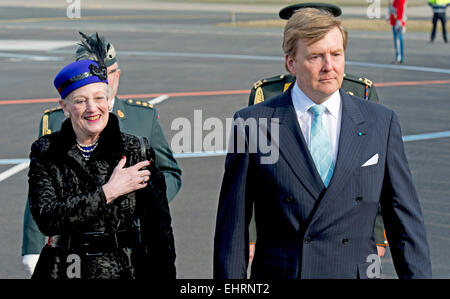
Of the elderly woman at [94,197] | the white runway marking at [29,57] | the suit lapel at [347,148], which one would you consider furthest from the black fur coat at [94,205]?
the white runway marking at [29,57]

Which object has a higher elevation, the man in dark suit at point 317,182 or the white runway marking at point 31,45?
the white runway marking at point 31,45

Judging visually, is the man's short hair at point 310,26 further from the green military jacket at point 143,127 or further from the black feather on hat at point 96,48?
the green military jacket at point 143,127

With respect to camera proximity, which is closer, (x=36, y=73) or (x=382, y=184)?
(x=382, y=184)

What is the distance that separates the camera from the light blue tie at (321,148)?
3.60m

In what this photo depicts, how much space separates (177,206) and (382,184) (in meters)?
5.96

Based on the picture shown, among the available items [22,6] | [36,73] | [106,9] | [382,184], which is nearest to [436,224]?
[382,184]

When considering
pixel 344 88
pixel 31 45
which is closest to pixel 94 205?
pixel 344 88

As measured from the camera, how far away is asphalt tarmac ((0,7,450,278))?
344 inches

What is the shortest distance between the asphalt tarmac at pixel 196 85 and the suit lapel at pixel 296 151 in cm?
385

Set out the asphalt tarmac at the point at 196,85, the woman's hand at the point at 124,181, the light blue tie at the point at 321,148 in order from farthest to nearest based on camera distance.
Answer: the asphalt tarmac at the point at 196,85 < the woman's hand at the point at 124,181 < the light blue tie at the point at 321,148

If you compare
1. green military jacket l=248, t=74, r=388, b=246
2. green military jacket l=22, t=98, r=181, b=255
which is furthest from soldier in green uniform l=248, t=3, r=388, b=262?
green military jacket l=22, t=98, r=181, b=255

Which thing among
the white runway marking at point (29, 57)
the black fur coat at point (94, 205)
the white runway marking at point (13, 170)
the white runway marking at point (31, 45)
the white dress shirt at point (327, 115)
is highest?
the white runway marking at point (31, 45)

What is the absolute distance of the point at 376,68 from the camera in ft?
73.8

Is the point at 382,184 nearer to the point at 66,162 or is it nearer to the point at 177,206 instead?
the point at 66,162
